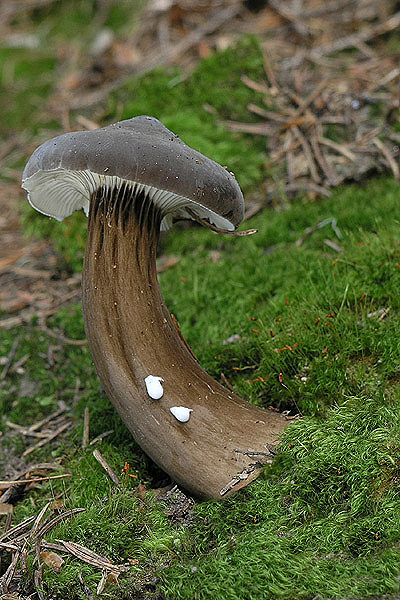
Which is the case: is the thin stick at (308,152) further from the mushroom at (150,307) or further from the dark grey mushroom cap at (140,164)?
the dark grey mushroom cap at (140,164)

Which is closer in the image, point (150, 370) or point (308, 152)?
point (150, 370)

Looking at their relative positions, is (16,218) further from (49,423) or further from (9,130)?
(49,423)

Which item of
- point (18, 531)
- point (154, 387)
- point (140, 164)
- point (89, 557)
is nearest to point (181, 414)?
point (154, 387)

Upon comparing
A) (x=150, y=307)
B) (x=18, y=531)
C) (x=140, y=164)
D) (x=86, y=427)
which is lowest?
(x=86, y=427)

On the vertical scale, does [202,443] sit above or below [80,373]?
above

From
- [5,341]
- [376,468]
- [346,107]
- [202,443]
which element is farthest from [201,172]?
[346,107]

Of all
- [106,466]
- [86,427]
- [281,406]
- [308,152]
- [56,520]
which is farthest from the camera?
[308,152]

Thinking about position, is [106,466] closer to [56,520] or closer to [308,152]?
[56,520]
